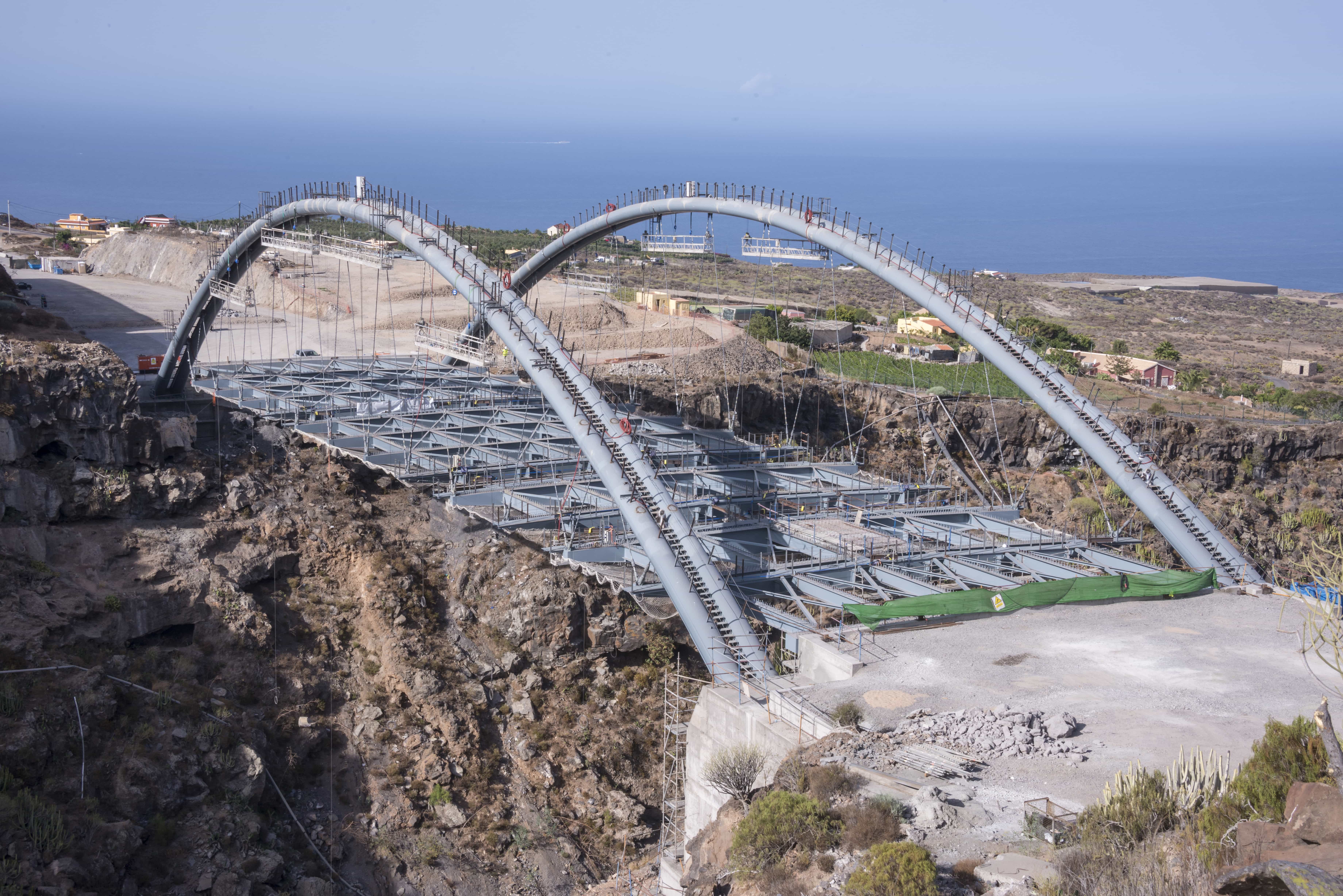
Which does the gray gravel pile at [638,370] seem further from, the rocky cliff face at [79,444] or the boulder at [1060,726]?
the boulder at [1060,726]

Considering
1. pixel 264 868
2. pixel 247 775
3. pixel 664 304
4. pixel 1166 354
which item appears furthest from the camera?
pixel 1166 354

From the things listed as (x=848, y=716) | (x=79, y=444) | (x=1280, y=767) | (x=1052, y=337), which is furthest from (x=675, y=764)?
(x=1052, y=337)

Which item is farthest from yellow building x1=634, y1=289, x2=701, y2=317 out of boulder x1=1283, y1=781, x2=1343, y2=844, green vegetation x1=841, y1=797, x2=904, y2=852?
boulder x1=1283, y1=781, x2=1343, y2=844

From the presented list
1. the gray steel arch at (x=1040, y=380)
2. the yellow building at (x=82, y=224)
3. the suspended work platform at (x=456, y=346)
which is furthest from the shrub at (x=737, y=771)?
the yellow building at (x=82, y=224)

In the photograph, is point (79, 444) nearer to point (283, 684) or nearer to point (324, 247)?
point (324, 247)

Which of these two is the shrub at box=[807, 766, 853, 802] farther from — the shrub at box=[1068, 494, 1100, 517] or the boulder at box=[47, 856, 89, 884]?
the shrub at box=[1068, 494, 1100, 517]

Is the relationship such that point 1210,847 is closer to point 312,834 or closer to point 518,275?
point 312,834

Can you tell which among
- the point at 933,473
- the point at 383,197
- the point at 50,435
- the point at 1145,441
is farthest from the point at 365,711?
the point at 1145,441
